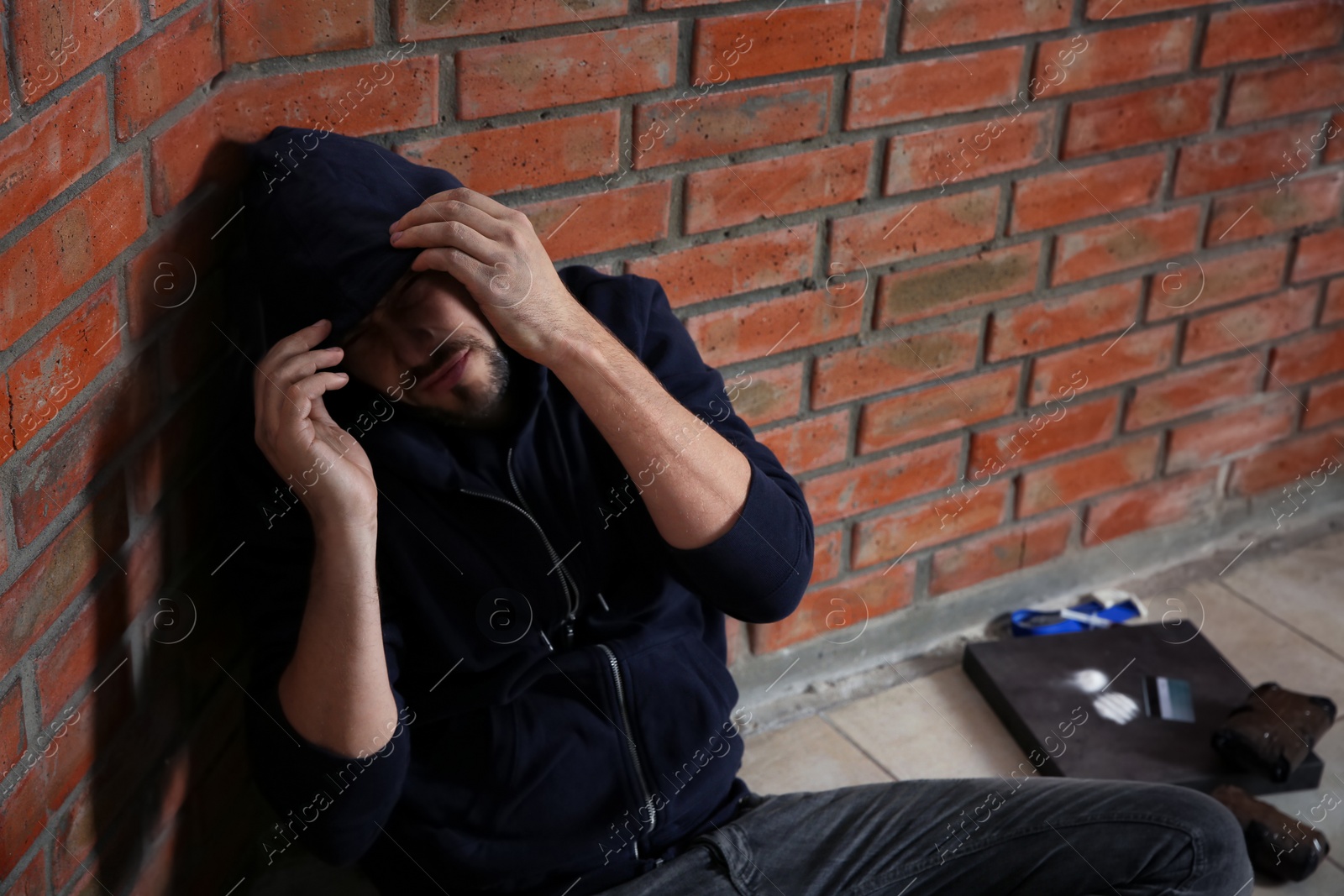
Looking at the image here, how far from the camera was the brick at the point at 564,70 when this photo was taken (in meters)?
1.31

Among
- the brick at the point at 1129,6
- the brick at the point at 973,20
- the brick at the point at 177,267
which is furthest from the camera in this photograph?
the brick at the point at 1129,6

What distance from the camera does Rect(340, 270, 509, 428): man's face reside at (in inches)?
44.8

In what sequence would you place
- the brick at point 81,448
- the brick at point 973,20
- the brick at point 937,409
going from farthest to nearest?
the brick at point 937,409
the brick at point 973,20
the brick at point 81,448

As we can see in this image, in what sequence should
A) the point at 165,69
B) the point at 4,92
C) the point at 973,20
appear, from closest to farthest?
1. the point at 4,92
2. the point at 165,69
3. the point at 973,20

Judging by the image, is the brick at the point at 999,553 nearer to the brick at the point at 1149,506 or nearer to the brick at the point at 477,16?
the brick at the point at 1149,506

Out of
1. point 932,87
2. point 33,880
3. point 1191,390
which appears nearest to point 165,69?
point 33,880

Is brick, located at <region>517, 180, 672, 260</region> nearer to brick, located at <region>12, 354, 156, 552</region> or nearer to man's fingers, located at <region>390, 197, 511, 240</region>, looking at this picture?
man's fingers, located at <region>390, 197, 511, 240</region>

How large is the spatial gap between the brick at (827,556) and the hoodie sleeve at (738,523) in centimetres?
47

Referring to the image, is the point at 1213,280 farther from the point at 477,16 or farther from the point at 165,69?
the point at 165,69

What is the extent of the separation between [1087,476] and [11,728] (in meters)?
1.51

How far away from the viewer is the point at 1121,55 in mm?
1686

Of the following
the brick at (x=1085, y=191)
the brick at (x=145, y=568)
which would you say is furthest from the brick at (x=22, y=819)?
the brick at (x=1085, y=191)

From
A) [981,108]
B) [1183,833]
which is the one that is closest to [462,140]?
[981,108]

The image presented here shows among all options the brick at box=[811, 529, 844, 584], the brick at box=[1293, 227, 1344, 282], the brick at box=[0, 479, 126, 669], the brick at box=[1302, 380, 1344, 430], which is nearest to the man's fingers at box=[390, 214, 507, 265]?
the brick at box=[0, 479, 126, 669]
